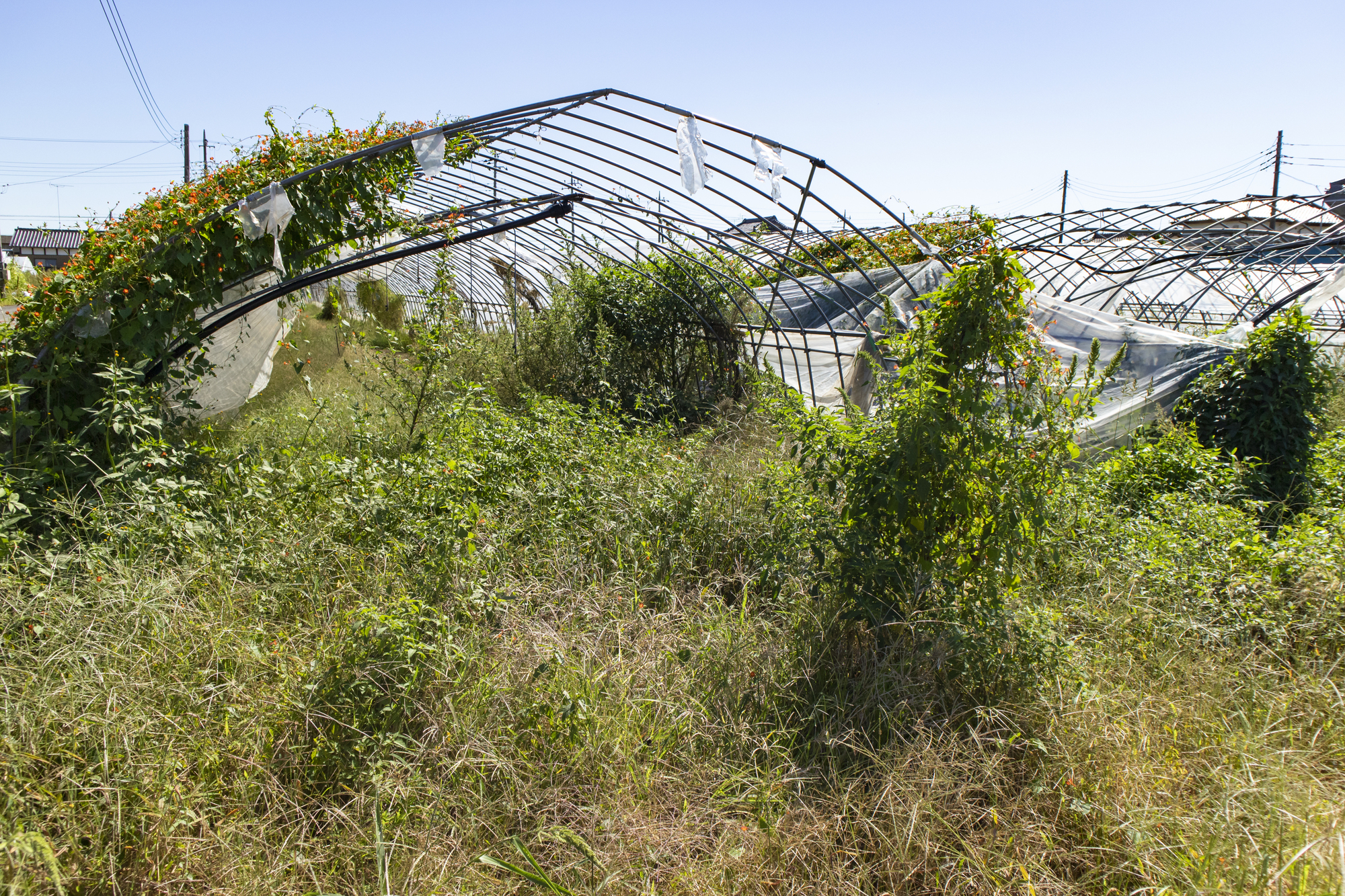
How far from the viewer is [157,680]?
9.10ft

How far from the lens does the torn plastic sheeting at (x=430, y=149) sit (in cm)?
526

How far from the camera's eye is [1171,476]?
5324mm

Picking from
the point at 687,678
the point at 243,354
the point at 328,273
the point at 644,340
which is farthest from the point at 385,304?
the point at 687,678

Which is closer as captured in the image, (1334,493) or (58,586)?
(58,586)

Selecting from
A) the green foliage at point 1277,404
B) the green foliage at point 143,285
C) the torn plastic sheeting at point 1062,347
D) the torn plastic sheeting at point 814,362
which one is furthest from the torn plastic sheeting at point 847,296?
the green foliage at point 143,285

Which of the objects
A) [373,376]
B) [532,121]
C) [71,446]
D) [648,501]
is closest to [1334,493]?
[648,501]

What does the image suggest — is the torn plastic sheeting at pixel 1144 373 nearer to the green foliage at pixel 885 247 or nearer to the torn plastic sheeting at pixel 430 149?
the green foliage at pixel 885 247

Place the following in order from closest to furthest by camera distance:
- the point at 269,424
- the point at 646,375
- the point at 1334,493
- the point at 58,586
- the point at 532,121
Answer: the point at 58,586
the point at 1334,493
the point at 532,121
the point at 269,424
the point at 646,375

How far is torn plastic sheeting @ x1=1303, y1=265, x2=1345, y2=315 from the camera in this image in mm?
6613

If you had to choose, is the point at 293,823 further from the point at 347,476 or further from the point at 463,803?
the point at 347,476

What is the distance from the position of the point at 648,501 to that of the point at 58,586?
2953 mm

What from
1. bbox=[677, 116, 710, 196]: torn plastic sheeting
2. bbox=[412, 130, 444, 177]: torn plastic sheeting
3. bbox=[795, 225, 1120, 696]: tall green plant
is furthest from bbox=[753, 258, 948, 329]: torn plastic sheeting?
bbox=[795, 225, 1120, 696]: tall green plant

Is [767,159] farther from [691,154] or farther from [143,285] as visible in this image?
[143,285]

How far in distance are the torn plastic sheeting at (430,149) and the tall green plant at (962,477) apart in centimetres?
371
